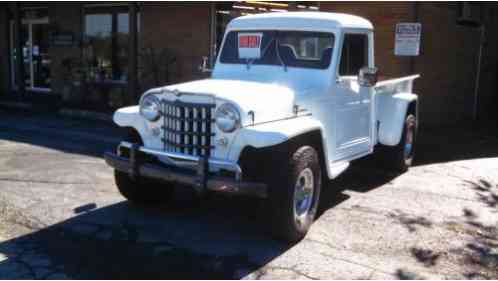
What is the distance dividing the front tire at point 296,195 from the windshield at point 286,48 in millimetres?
1266

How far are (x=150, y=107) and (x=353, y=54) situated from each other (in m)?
2.42

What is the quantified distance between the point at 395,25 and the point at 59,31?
989 cm

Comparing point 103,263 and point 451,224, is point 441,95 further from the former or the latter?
point 103,263

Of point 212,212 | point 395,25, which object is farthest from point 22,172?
point 395,25

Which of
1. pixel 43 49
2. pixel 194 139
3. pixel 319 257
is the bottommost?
pixel 319 257

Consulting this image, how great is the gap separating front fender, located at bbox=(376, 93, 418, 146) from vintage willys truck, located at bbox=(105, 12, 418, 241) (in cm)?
18

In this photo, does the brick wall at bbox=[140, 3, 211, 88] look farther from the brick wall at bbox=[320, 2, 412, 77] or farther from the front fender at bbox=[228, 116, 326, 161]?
the front fender at bbox=[228, 116, 326, 161]

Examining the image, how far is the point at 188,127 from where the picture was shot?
4855mm

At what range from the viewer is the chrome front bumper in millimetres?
4391

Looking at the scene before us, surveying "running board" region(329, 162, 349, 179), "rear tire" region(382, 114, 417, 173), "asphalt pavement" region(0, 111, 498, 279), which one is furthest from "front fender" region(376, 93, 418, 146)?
"running board" region(329, 162, 349, 179)

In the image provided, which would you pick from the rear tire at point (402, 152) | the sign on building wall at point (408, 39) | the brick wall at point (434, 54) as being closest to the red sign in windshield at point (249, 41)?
the rear tire at point (402, 152)

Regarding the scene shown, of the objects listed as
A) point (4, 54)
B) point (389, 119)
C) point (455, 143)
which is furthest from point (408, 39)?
point (4, 54)

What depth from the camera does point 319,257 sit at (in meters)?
4.52

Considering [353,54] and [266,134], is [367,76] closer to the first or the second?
[353,54]
